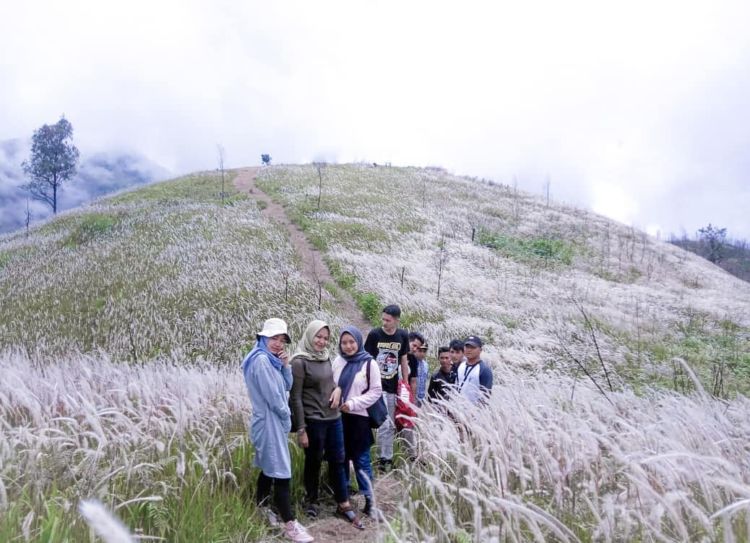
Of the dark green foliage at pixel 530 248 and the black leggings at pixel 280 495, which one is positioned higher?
the dark green foliage at pixel 530 248

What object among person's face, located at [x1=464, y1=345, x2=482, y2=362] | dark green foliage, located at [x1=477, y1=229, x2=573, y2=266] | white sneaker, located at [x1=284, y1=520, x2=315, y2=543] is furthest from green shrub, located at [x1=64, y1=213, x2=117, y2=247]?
white sneaker, located at [x1=284, y1=520, x2=315, y2=543]

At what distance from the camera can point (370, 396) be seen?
16.1ft

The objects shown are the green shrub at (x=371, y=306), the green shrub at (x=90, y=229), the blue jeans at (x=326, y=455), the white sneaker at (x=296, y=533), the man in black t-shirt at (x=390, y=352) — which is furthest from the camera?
the green shrub at (x=90, y=229)

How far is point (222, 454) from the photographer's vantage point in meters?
4.35

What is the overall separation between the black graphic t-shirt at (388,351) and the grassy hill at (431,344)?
834 mm

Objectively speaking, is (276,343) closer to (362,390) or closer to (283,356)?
(283,356)

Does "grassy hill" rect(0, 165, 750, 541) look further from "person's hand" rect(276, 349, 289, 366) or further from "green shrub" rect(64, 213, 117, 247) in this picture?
"person's hand" rect(276, 349, 289, 366)

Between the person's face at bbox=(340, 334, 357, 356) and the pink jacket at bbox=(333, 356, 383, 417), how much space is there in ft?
0.34

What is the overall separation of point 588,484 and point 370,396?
8.35ft

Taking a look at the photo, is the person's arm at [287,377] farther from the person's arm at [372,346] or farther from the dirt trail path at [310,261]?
the dirt trail path at [310,261]

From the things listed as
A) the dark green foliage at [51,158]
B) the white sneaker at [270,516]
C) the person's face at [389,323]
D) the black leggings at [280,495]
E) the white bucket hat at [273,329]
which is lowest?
the white sneaker at [270,516]

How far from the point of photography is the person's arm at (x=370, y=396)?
4848 mm

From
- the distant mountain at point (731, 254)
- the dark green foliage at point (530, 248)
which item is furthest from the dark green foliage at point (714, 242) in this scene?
the dark green foliage at point (530, 248)

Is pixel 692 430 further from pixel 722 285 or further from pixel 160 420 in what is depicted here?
pixel 722 285
